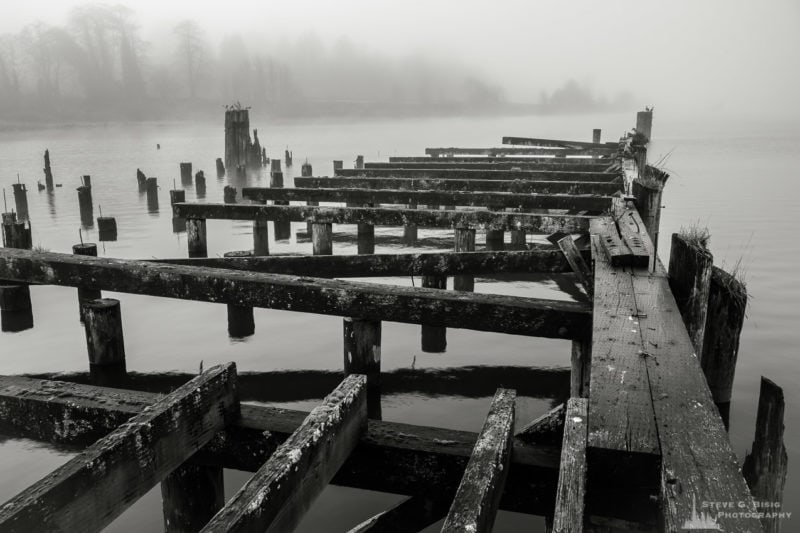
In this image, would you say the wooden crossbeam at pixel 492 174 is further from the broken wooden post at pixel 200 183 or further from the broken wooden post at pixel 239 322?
the broken wooden post at pixel 200 183

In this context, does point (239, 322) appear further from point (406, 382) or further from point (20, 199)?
point (20, 199)

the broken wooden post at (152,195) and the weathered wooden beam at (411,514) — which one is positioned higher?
the broken wooden post at (152,195)

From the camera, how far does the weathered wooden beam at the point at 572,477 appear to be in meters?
1.92

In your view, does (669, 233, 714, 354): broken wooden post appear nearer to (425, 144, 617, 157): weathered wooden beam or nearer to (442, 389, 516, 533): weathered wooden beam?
(442, 389, 516, 533): weathered wooden beam

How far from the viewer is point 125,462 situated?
7.82ft

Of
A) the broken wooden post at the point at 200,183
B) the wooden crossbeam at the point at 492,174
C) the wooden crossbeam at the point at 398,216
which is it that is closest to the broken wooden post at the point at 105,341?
the wooden crossbeam at the point at 398,216

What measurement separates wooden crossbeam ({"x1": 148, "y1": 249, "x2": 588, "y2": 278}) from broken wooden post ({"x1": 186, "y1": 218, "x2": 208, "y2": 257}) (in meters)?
2.45

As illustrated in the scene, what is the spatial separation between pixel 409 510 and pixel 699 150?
183 feet

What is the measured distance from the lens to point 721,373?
18.1 ft

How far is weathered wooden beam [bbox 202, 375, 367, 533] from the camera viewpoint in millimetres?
2018

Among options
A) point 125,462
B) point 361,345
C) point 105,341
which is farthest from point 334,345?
point 125,462

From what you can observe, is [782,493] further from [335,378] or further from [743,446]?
[335,378]

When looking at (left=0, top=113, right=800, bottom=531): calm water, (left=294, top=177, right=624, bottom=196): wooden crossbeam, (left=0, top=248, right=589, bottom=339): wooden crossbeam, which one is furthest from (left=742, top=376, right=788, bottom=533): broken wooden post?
(left=294, top=177, right=624, bottom=196): wooden crossbeam

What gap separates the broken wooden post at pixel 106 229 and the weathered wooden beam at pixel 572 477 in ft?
47.9
